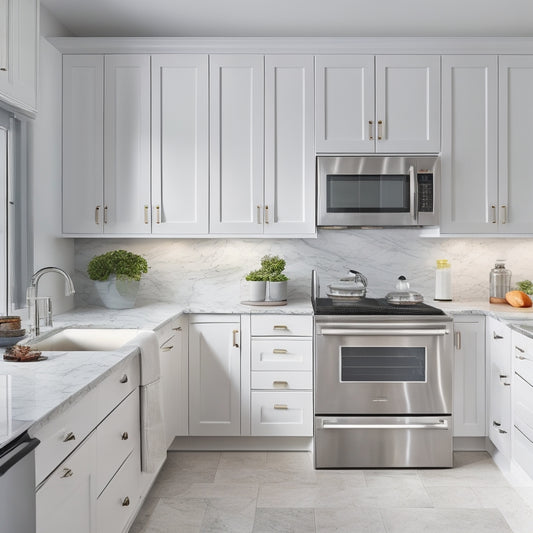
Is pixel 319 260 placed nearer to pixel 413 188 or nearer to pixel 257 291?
pixel 257 291

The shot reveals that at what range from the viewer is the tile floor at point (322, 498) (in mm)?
2496

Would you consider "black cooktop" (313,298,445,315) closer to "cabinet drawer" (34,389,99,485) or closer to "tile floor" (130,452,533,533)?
"tile floor" (130,452,533,533)

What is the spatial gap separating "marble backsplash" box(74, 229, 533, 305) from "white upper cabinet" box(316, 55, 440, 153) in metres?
0.64

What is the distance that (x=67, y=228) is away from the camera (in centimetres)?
346

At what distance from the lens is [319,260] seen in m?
3.84

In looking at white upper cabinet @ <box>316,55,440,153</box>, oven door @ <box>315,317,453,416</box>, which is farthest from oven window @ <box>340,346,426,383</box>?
white upper cabinet @ <box>316,55,440,153</box>

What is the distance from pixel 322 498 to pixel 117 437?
1.21 m

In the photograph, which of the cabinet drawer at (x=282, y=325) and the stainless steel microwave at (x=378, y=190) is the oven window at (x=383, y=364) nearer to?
the cabinet drawer at (x=282, y=325)

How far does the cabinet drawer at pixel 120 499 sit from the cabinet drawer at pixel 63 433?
32 centimetres

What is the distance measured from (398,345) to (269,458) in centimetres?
100

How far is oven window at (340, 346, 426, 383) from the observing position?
3.17 metres

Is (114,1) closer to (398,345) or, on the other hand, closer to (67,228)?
(67,228)

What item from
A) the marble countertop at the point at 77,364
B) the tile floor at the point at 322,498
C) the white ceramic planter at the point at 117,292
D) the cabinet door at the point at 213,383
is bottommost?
the tile floor at the point at 322,498

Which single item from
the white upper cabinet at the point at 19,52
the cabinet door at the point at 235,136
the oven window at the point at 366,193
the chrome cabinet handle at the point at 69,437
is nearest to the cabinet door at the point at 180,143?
the cabinet door at the point at 235,136
